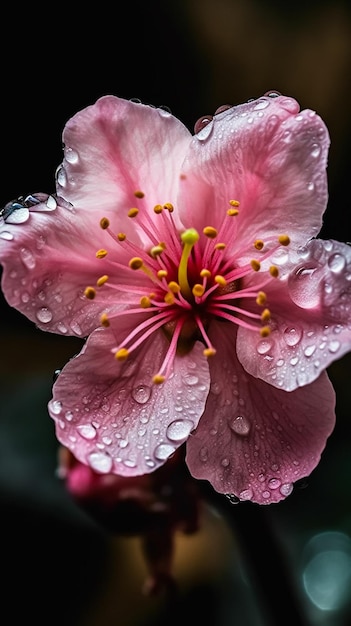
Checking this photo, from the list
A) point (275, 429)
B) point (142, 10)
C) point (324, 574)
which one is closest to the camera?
point (275, 429)

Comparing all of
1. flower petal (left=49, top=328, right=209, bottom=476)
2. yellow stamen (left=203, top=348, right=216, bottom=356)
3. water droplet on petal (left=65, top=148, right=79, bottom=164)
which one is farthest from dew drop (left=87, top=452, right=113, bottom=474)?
water droplet on petal (left=65, top=148, right=79, bottom=164)

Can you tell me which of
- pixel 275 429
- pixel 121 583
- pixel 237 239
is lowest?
pixel 121 583

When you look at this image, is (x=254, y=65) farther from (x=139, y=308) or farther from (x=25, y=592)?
(x=25, y=592)

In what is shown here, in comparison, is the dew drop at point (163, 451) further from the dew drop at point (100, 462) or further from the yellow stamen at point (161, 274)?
the yellow stamen at point (161, 274)

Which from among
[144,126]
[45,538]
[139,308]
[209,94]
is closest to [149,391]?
[139,308]

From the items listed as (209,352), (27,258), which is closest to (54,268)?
(27,258)

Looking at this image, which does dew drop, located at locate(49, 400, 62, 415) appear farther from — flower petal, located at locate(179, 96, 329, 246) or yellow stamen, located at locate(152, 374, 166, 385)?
flower petal, located at locate(179, 96, 329, 246)

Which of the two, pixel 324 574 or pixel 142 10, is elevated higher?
pixel 142 10
